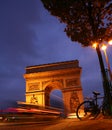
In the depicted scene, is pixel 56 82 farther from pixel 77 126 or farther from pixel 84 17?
pixel 77 126

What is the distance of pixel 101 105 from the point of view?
9.21 meters

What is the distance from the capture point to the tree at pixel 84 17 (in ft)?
38.7

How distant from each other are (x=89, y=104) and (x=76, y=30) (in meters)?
4.98

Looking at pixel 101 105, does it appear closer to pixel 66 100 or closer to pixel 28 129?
pixel 28 129

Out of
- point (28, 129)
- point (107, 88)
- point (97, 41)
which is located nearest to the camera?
point (28, 129)

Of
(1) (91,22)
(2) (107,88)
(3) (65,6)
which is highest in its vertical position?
(3) (65,6)

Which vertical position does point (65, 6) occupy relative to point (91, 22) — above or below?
above

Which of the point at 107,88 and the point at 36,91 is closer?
the point at 107,88

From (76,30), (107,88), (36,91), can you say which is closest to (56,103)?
(36,91)

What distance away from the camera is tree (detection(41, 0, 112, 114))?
464 inches

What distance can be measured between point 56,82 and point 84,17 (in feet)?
48.6

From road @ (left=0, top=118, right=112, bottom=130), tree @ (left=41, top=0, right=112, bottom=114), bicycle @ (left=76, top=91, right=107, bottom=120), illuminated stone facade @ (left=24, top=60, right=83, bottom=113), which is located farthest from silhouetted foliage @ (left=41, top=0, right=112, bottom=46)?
illuminated stone facade @ (left=24, top=60, right=83, bottom=113)

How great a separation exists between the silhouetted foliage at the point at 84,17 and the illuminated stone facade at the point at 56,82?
13.1 metres

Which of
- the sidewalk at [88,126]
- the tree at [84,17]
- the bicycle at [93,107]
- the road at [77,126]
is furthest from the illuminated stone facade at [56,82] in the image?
the sidewalk at [88,126]
